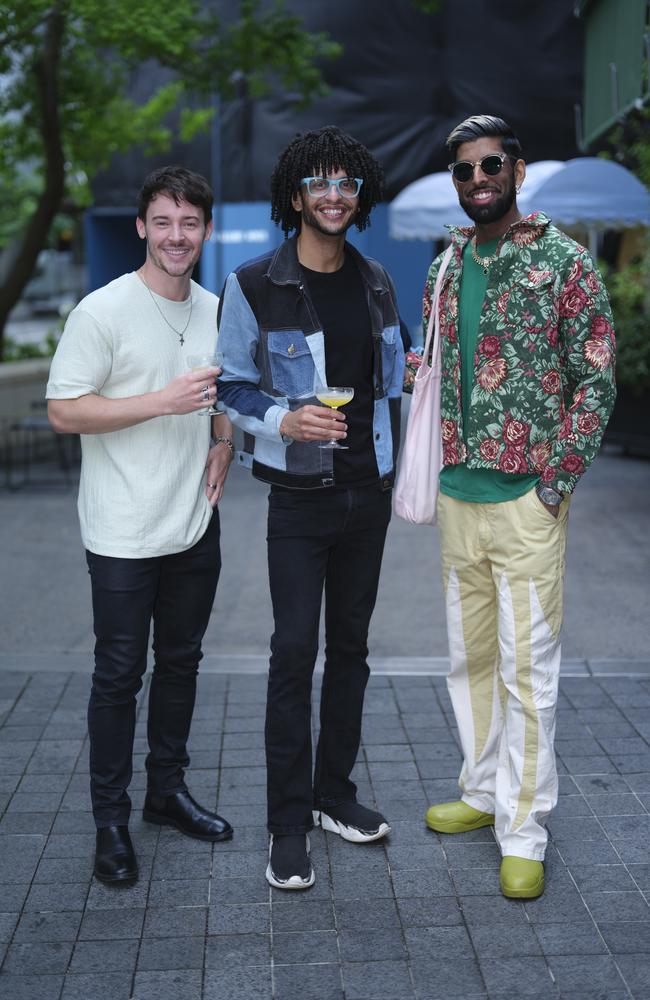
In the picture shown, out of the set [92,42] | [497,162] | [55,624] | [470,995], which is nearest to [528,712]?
[470,995]

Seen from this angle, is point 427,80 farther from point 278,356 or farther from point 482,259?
point 278,356

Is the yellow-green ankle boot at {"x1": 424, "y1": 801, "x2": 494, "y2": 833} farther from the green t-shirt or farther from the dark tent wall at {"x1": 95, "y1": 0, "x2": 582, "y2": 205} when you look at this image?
the dark tent wall at {"x1": 95, "y1": 0, "x2": 582, "y2": 205}

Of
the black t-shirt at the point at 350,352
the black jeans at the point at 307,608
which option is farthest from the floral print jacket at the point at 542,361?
the black jeans at the point at 307,608

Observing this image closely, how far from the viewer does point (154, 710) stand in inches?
158

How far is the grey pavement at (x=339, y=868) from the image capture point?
3.16 meters

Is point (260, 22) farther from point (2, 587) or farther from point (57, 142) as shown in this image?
point (2, 587)

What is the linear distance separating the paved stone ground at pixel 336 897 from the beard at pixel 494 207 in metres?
1.92

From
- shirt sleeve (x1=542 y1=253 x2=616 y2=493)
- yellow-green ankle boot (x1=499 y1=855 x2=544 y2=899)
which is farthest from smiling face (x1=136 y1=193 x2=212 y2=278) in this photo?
yellow-green ankle boot (x1=499 y1=855 x2=544 y2=899)

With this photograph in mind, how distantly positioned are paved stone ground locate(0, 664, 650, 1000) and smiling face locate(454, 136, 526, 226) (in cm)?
194

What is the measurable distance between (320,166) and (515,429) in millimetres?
924

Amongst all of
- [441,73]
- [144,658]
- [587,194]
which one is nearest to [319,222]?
[144,658]

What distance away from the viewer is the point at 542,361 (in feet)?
11.5

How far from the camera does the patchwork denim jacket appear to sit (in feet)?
11.6

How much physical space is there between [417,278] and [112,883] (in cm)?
2028
